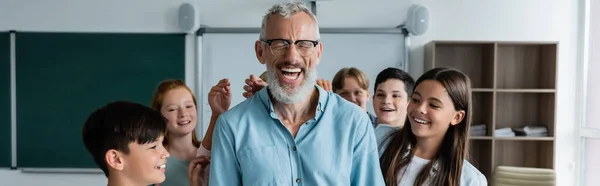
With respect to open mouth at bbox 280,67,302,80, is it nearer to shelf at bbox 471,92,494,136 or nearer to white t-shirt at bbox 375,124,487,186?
white t-shirt at bbox 375,124,487,186

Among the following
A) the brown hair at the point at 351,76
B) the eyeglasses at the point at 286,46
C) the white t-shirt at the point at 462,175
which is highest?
the eyeglasses at the point at 286,46

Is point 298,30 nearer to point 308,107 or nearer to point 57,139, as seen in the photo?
point 308,107

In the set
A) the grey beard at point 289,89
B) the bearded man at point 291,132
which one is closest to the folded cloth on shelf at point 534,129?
the bearded man at point 291,132

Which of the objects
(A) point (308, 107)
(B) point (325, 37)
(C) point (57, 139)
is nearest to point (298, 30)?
(A) point (308, 107)

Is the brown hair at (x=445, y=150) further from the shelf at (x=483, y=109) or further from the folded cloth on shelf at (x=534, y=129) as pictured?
the folded cloth on shelf at (x=534, y=129)

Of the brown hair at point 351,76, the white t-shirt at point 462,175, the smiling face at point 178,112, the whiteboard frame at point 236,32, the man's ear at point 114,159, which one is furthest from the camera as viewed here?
the whiteboard frame at point 236,32

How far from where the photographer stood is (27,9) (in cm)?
425

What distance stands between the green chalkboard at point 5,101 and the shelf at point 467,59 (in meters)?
3.76

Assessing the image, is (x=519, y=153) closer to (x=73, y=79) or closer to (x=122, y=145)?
(x=122, y=145)

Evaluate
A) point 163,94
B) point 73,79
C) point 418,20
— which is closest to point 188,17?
point 73,79

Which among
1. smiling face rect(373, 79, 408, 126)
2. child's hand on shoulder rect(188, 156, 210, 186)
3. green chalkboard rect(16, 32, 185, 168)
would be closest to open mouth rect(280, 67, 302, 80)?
child's hand on shoulder rect(188, 156, 210, 186)

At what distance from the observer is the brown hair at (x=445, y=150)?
5.61 feet

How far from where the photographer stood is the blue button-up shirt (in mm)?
1397

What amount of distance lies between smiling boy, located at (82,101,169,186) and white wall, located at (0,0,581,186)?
270cm
